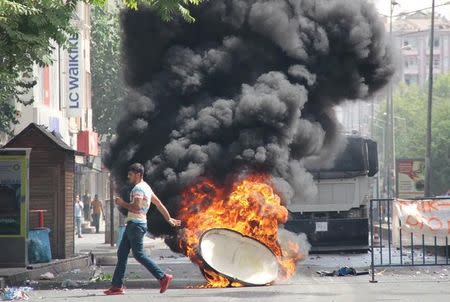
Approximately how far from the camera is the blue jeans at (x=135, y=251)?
43.0ft

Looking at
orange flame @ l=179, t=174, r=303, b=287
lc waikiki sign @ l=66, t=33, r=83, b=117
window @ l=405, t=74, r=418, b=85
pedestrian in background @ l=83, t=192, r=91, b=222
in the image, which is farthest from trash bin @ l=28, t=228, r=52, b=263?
window @ l=405, t=74, r=418, b=85

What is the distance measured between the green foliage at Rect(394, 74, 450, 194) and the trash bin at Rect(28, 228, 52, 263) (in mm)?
58386

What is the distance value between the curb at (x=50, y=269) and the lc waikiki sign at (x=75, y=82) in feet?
70.1

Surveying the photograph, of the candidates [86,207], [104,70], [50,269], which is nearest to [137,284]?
[50,269]

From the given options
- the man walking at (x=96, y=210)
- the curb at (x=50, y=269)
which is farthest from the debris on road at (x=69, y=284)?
the man walking at (x=96, y=210)

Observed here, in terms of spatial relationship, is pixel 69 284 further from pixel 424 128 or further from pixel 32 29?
pixel 424 128

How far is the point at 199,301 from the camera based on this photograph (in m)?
12.5

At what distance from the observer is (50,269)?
18.8m

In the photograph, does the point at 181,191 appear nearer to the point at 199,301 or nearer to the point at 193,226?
the point at 193,226

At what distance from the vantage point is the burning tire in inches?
556

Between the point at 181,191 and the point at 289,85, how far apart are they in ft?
8.12

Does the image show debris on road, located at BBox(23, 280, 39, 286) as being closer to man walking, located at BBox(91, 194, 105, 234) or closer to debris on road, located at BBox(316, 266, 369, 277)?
debris on road, located at BBox(316, 266, 369, 277)

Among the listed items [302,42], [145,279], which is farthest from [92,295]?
[302,42]

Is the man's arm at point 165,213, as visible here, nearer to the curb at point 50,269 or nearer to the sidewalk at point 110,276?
the sidewalk at point 110,276
